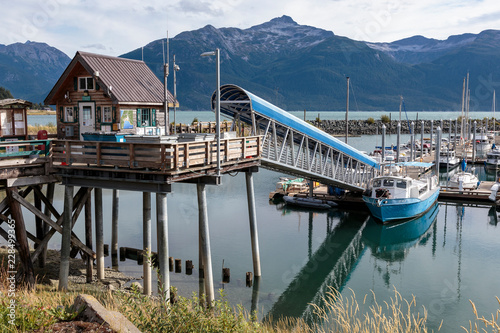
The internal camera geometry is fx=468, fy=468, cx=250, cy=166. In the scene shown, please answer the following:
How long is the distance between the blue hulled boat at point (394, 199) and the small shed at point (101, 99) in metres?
22.4

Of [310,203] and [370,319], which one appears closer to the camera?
[370,319]

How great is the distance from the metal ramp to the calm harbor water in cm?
526

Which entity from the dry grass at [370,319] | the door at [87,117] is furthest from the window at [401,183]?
the door at [87,117]

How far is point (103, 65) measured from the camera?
84.0 ft

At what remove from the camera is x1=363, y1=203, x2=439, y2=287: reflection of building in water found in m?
33.8

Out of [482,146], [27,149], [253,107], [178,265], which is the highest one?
[253,107]

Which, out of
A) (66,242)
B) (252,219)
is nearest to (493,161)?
(252,219)

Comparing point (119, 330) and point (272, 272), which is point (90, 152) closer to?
point (119, 330)

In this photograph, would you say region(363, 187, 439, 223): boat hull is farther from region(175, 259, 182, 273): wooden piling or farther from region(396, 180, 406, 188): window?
region(175, 259, 182, 273): wooden piling

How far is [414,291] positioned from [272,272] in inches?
324

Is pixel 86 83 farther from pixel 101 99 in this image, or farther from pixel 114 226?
pixel 114 226

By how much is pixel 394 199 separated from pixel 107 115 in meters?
26.8

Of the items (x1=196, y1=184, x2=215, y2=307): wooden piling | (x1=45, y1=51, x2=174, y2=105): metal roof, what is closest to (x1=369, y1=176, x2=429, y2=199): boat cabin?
(x1=45, y1=51, x2=174, y2=105): metal roof

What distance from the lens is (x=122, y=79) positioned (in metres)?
25.6
